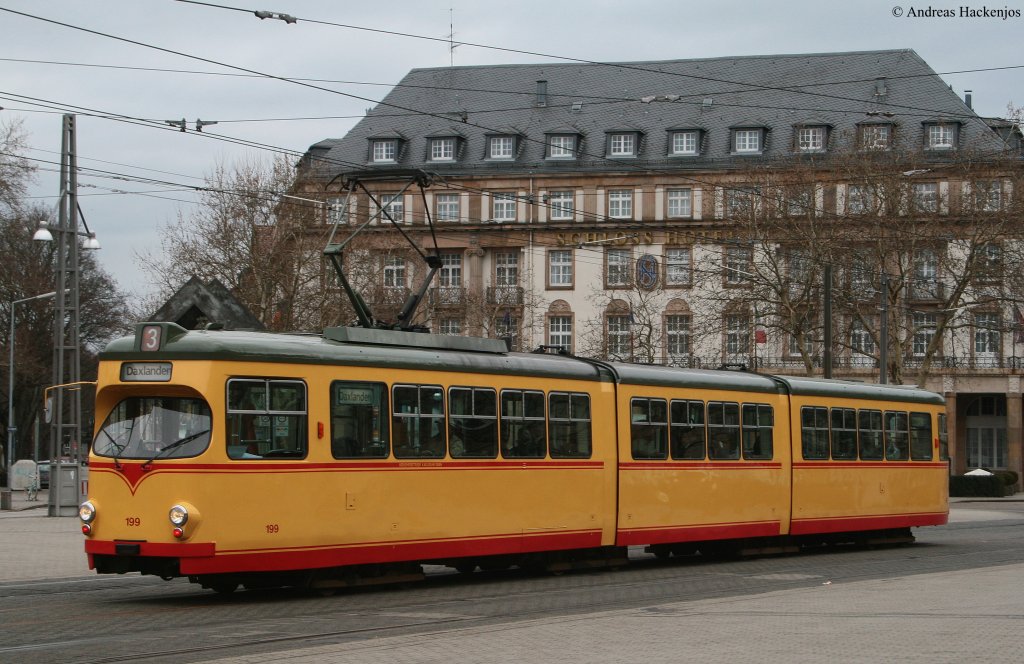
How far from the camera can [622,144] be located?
7931 centimetres

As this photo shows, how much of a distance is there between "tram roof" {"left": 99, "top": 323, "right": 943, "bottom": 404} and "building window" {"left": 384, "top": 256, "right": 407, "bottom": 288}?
107 ft

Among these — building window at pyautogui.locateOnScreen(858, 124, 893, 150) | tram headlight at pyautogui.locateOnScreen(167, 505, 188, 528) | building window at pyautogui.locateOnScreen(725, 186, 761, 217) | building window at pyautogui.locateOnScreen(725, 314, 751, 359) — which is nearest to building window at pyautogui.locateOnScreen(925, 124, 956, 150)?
building window at pyautogui.locateOnScreen(858, 124, 893, 150)

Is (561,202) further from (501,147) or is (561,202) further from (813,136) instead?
(813,136)

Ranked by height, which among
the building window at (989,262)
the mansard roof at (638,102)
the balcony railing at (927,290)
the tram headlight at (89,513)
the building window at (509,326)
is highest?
the mansard roof at (638,102)

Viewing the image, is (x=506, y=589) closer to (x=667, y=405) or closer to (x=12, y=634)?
(x=667, y=405)

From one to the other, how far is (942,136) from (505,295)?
2170 cm

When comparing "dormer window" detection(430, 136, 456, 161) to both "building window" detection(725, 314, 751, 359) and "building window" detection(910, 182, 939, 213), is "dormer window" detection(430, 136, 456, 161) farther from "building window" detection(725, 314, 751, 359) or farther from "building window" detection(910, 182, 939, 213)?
"building window" detection(910, 182, 939, 213)

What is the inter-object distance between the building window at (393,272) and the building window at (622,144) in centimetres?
1770

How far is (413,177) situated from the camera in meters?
19.6

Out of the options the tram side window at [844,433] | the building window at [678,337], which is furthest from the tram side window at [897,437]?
the building window at [678,337]

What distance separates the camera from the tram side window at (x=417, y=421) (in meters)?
17.3

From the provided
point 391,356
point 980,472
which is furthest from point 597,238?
point 391,356

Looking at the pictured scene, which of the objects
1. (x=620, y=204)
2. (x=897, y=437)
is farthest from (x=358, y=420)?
(x=620, y=204)

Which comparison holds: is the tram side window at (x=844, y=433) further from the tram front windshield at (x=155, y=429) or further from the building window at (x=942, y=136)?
the building window at (x=942, y=136)
